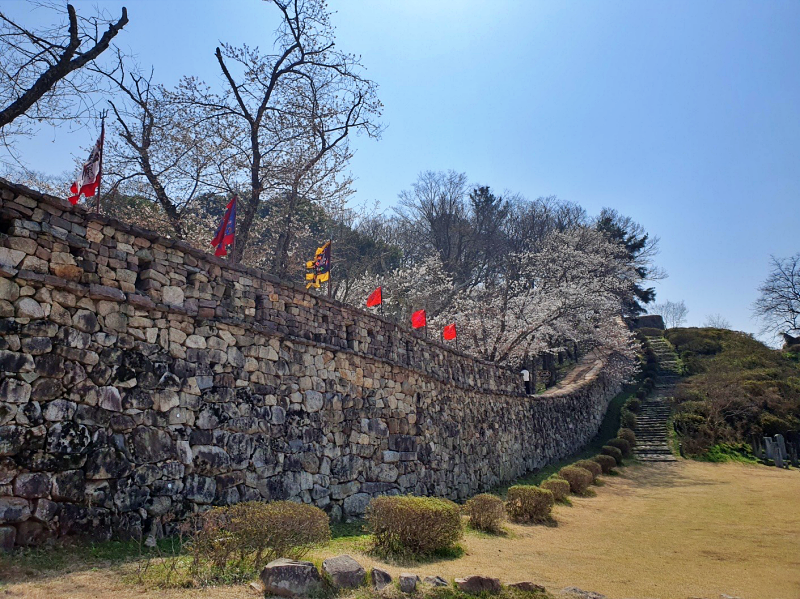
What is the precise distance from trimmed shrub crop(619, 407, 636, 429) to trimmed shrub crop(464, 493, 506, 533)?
1773 cm

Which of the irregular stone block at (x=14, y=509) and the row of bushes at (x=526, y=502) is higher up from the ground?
the irregular stone block at (x=14, y=509)

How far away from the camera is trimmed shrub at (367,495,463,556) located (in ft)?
22.6

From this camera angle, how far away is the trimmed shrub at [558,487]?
13.4 m

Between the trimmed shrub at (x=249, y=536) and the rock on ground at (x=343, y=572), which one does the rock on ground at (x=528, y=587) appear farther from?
the trimmed shrub at (x=249, y=536)

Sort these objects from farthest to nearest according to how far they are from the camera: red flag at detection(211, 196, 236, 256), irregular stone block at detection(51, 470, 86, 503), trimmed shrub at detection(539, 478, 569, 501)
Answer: trimmed shrub at detection(539, 478, 569, 501) → red flag at detection(211, 196, 236, 256) → irregular stone block at detection(51, 470, 86, 503)

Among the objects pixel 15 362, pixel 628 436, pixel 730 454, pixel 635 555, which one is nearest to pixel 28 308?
pixel 15 362

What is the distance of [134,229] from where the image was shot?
650 cm

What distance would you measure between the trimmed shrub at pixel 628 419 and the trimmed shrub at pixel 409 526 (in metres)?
20.4

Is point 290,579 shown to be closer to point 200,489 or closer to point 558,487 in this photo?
point 200,489

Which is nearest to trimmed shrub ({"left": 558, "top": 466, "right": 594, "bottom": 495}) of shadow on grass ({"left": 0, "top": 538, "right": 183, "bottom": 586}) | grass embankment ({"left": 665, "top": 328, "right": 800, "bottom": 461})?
grass embankment ({"left": 665, "top": 328, "right": 800, "bottom": 461})

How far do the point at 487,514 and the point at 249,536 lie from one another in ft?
17.1

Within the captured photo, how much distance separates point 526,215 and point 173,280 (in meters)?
30.9

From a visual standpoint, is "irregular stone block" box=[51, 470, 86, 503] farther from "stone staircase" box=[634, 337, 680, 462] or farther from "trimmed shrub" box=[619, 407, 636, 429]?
"trimmed shrub" box=[619, 407, 636, 429]

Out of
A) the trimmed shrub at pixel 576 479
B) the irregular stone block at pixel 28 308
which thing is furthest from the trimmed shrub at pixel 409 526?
the trimmed shrub at pixel 576 479
